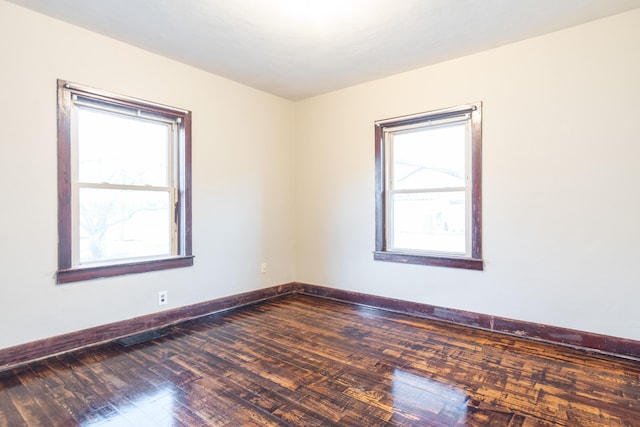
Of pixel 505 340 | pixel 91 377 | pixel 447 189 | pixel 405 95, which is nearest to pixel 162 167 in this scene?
pixel 91 377

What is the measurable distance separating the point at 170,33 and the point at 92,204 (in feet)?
5.29

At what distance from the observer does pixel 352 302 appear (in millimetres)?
4172

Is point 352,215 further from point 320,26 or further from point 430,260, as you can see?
point 320,26

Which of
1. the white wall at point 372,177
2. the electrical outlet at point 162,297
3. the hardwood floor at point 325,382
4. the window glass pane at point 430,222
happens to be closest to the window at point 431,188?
the window glass pane at point 430,222

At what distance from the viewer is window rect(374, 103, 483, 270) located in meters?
3.35

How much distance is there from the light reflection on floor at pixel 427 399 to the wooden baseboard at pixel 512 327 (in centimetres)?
128

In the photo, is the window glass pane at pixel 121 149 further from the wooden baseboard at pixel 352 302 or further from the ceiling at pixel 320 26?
the wooden baseboard at pixel 352 302

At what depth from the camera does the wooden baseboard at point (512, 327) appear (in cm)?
264

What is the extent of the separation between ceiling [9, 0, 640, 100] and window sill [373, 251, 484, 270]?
6.59 ft

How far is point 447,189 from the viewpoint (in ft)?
11.6

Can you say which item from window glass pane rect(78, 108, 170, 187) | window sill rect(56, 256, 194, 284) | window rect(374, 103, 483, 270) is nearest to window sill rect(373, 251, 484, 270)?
window rect(374, 103, 483, 270)

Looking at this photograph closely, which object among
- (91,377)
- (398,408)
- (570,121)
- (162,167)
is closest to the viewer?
(398,408)

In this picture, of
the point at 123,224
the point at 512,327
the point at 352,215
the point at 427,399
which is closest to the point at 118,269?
the point at 123,224

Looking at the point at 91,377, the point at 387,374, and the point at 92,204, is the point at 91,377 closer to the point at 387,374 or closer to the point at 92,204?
the point at 92,204
